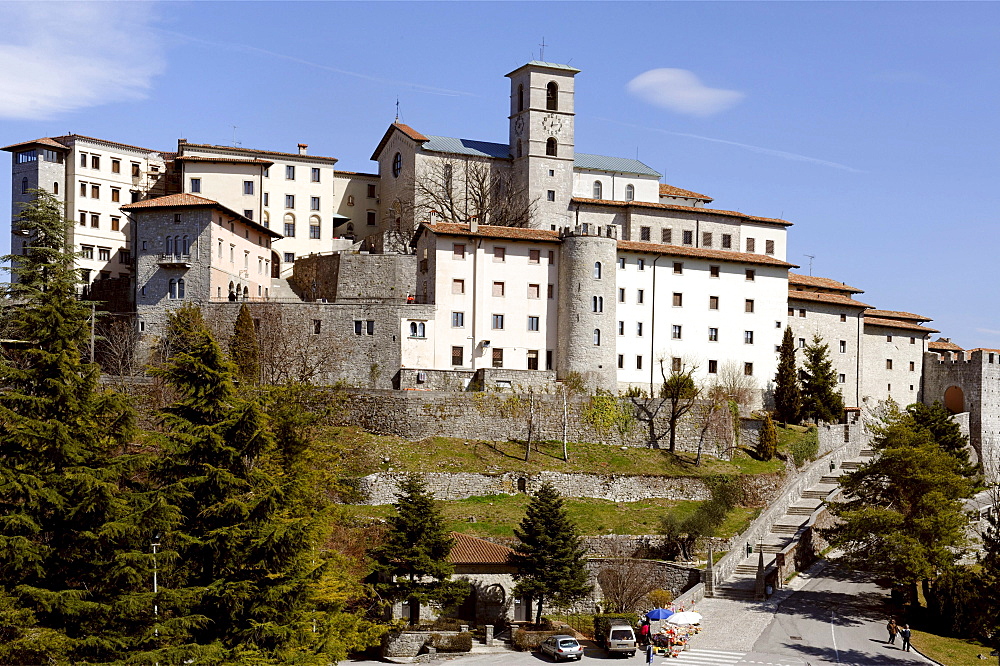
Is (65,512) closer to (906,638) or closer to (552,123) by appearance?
(906,638)

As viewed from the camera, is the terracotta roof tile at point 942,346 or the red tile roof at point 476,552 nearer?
the red tile roof at point 476,552

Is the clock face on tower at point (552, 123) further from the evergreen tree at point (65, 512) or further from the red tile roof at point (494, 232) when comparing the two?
the evergreen tree at point (65, 512)

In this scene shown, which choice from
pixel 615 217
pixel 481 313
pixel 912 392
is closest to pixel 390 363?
pixel 481 313

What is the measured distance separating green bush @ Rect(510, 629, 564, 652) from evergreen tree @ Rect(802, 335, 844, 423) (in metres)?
34.4

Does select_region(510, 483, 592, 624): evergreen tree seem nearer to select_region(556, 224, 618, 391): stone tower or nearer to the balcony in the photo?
select_region(556, 224, 618, 391): stone tower

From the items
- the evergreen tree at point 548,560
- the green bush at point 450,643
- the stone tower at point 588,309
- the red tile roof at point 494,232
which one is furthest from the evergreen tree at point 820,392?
the green bush at point 450,643

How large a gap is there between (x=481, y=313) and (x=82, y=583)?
3978cm

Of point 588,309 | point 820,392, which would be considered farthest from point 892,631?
point 820,392

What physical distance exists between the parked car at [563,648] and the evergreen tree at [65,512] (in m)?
16.1

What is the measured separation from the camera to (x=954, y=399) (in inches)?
3280

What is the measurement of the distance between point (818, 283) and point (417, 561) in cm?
5080

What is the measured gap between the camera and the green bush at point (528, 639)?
43.8m

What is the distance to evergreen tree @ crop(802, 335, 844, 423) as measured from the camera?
7319cm

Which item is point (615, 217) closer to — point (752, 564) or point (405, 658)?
point (752, 564)
